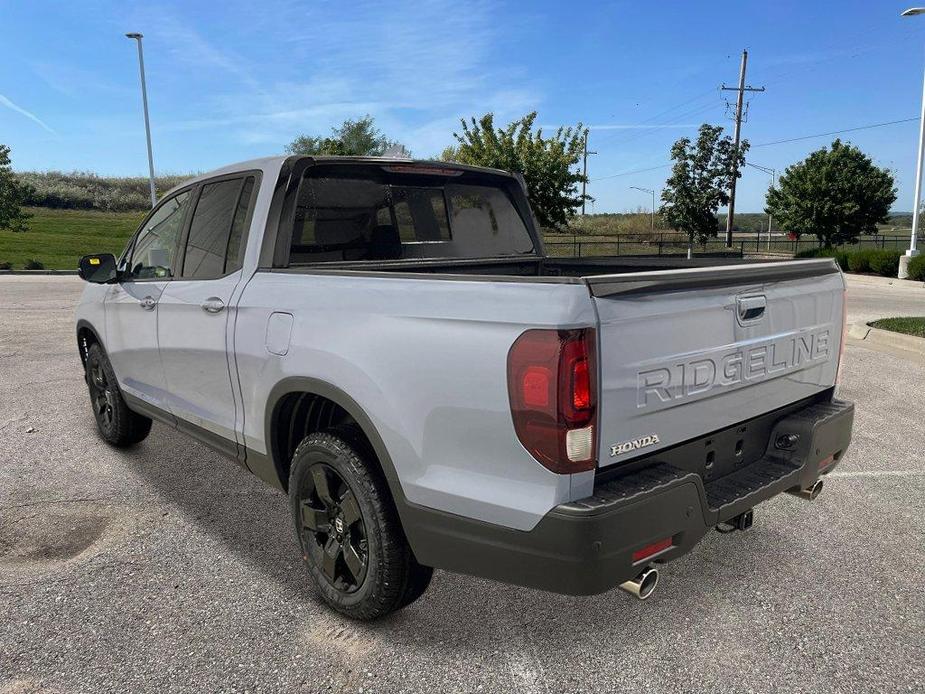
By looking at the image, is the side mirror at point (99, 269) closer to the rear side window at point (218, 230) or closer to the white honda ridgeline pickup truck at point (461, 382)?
the white honda ridgeline pickup truck at point (461, 382)

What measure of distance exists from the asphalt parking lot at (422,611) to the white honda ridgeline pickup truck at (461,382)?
267mm

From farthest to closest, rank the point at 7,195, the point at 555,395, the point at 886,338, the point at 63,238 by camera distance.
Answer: the point at 63,238 < the point at 7,195 < the point at 886,338 < the point at 555,395

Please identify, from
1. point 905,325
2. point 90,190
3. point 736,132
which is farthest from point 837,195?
point 90,190

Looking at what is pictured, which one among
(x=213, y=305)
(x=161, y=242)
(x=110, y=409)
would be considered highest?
(x=161, y=242)

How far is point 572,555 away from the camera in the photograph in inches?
85.3

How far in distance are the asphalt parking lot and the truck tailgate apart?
85cm

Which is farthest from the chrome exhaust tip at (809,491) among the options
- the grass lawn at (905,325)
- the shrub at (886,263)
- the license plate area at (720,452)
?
the shrub at (886,263)

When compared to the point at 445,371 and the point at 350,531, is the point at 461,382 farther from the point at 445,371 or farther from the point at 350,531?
the point at 350,531

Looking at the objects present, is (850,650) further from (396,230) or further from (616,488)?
(396,230)

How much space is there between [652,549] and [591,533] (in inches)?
12.0

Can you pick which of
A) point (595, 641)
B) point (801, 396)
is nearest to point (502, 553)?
point (595, 641)

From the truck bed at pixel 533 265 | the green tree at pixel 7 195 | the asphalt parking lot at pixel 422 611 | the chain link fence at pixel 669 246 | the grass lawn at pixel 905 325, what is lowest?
the asphalt parking lot at pixel 422 611

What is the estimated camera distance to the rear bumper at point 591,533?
85.3 inches

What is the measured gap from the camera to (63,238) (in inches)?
1613
